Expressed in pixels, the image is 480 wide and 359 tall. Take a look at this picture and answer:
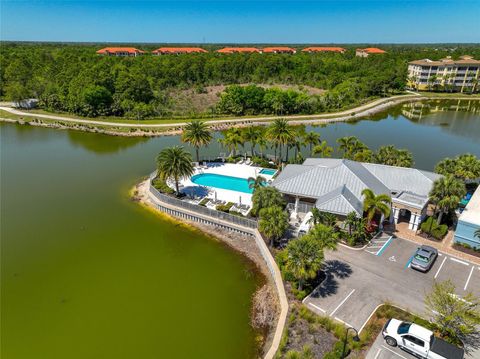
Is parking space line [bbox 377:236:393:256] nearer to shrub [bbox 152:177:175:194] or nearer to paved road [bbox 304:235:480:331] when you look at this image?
paved road [bbox 304:235:480:331]

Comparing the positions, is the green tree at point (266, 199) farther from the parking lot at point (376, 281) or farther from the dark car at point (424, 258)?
the dark car at point (424, 258)

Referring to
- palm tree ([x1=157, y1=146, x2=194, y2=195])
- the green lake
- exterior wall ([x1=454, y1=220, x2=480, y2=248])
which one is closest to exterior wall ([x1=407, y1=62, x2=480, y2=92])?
the green lake

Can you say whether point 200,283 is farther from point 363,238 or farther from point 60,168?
point 60,168

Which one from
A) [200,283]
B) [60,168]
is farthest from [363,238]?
[60,168]

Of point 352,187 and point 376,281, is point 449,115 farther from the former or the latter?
point 376,281

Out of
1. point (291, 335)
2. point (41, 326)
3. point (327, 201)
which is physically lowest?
point (41, 326)

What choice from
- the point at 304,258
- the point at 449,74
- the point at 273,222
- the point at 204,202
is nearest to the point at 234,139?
the point at 204,202
